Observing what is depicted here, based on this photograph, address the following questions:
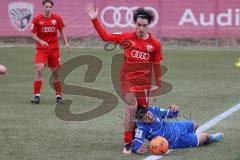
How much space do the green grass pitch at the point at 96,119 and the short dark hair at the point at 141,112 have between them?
18.7 inches

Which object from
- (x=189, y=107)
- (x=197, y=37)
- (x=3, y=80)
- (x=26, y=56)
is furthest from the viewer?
(x=197, y=37)

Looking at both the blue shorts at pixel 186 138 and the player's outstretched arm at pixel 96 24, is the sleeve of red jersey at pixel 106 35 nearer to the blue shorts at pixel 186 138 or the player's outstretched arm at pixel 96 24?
the player's outstretched arm at pixel 96 24

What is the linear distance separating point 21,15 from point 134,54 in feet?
73.3

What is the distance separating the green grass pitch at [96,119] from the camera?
8703 millimetres

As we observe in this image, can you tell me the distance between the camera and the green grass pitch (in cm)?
870

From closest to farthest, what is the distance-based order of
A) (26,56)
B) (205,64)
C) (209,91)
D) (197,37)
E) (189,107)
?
(189,107)
(209,91)
(205,64)
(26,56)
(197,37)

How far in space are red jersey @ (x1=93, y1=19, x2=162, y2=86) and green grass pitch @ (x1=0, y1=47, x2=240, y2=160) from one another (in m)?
1.02

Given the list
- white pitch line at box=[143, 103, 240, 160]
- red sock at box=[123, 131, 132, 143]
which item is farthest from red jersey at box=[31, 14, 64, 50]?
red sock at box=[123, 131, 132, 143]

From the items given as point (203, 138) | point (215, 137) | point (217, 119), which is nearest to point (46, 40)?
point (217, 119)

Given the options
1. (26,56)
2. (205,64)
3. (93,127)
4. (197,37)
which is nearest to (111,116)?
(93,127)

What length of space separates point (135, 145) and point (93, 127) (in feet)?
6.76

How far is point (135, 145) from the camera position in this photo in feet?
28.5

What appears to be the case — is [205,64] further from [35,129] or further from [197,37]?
[35,129]

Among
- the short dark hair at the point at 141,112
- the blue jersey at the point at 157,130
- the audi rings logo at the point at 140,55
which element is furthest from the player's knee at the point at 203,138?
the audi rings logo at the point at 140,55
